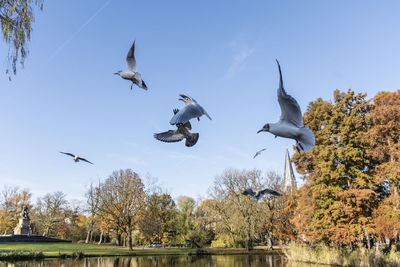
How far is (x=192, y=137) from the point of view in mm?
4766

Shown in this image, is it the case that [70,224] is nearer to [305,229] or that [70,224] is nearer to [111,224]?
[111,224]

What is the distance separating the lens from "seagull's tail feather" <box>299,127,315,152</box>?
17.5 ft

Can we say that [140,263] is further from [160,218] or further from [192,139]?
[192,139]

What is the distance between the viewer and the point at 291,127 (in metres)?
5.37

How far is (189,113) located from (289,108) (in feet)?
6.60

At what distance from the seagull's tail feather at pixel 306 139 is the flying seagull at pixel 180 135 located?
2.04m

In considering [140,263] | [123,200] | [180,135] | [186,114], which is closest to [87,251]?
[123,200]

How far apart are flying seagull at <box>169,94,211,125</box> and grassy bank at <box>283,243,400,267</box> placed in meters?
15.8

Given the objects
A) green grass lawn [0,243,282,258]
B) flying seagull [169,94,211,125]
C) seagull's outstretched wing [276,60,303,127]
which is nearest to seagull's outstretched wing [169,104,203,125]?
flying seagull [169,94,211,125]

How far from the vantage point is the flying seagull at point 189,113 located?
414 centimetres

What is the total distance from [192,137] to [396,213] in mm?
15997

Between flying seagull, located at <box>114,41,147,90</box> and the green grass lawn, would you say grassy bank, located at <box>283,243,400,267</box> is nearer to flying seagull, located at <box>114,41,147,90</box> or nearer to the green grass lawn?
the green grass lawn

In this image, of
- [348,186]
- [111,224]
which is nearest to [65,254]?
[111,224]

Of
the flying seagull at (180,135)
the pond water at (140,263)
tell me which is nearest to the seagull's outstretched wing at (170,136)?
the flying seagull at (180,135)
